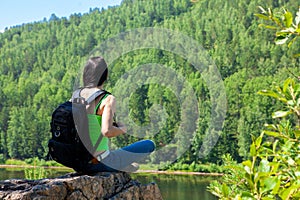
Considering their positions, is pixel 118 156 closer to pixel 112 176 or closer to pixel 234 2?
pixel 112 176

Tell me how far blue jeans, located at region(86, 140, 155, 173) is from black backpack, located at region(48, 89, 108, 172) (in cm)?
11

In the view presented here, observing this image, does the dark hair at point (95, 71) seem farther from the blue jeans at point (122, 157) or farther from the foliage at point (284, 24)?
the foliage at point (284, 24)

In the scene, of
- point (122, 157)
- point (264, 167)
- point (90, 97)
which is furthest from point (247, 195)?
point (122, 157)

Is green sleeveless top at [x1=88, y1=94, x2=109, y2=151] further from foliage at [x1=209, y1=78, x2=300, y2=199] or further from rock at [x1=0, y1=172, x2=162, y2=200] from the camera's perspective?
foliage at [x1=209, y1=78, x2=300, y2=199]

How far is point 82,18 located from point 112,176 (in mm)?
135314

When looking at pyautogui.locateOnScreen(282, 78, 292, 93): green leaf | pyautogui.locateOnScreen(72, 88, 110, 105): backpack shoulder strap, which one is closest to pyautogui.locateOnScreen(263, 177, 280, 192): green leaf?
pyautogui.locateOnScreen(282, 78, 292, 93): green leaf

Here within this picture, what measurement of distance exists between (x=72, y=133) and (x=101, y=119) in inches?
9.7

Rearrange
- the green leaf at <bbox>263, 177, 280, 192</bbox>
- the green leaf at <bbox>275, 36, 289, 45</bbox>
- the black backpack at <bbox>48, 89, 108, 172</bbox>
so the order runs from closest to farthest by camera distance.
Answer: the green leaf at <bbox>263, 177, 280, 192</bbox>
the green leaf at <bbox>275, 36, 289, 45</bbox>
the black backpack at <bbox>48, 89, 108, 172</bbox>

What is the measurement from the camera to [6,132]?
254ft

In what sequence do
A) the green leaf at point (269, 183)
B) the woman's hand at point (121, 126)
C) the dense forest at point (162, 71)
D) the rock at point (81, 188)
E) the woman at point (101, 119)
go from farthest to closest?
the dense forest at point (162, 71), the woman's hand at point (121, 126), the woman at point (101, 119), the rock at point (81, 188), the green leaf at point (269, 183)

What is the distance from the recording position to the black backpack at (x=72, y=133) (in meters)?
3.38

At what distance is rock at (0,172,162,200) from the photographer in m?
3.00

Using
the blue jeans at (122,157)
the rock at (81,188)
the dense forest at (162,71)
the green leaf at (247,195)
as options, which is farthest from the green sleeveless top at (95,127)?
the dense forest at (162,71)

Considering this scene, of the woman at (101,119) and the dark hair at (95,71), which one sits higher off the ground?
the dark hair at (95,71)
